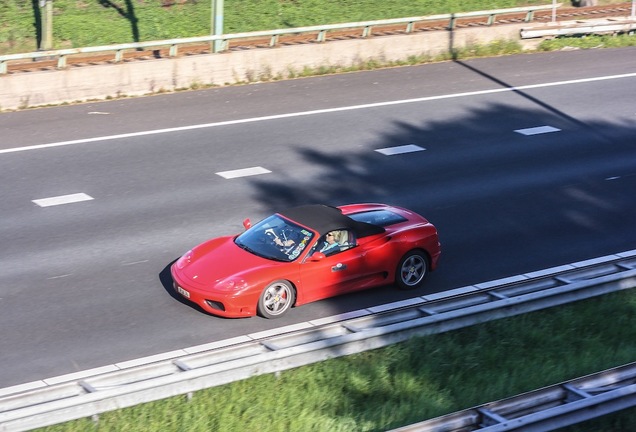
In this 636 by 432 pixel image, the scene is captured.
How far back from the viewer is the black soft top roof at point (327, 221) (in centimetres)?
1278

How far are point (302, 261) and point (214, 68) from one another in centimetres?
1317

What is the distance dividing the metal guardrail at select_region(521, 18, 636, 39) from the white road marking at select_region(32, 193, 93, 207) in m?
17.4

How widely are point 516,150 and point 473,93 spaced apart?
507 centimetres

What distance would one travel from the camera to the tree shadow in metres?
34.3

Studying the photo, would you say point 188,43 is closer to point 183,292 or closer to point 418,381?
point 183,292

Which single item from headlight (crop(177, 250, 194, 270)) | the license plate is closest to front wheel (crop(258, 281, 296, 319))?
the license plate

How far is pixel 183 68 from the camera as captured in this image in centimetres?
2402

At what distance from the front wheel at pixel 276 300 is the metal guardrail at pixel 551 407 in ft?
13.4

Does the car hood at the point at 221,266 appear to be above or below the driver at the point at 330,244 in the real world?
below

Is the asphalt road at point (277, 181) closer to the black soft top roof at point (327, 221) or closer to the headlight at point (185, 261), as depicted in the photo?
the headlight at point (185, 261)

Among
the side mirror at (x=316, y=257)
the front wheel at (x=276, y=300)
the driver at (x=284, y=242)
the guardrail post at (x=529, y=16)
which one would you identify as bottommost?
the front wheel at (x=276, y=300)

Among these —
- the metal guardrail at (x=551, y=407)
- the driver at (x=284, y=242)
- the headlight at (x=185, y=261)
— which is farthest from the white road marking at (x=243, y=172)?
the metal guardrail at (x=551, y=407)

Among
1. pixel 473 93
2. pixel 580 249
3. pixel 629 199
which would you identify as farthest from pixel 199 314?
pixel 473 93

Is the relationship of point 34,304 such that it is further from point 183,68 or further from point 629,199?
point 183,68
